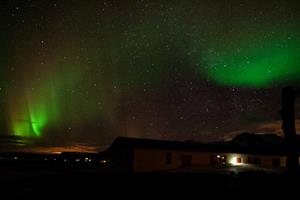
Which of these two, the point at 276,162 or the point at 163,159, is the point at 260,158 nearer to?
the point at 276,162

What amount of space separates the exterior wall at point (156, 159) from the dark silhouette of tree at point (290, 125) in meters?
12.6

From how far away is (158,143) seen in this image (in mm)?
29031

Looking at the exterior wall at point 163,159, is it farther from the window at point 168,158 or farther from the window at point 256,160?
the window at point 256,160

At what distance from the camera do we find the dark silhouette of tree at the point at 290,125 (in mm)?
18312

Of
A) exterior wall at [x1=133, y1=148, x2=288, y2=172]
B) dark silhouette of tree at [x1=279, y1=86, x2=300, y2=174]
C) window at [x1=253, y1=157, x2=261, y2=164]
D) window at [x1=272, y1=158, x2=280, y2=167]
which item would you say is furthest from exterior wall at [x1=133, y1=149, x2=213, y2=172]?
window at [x1=272, y1=158, x2=280, y2=167]

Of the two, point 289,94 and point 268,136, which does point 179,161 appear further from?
point 268,136

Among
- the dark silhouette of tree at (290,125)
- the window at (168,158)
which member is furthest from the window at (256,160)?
the dark silhouette of tree at (290,125)

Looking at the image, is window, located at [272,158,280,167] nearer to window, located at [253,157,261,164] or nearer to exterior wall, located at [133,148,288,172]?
window, located at [253,157,261,164]

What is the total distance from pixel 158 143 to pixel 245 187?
14.4 metres

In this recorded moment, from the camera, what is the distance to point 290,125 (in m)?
18.3

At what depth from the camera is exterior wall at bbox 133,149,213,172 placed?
27.5m

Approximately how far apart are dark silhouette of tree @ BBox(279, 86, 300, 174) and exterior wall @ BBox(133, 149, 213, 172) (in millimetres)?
12554

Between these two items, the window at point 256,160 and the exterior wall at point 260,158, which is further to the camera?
the window at point 256,160

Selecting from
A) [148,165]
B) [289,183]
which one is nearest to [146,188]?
[289,183]
